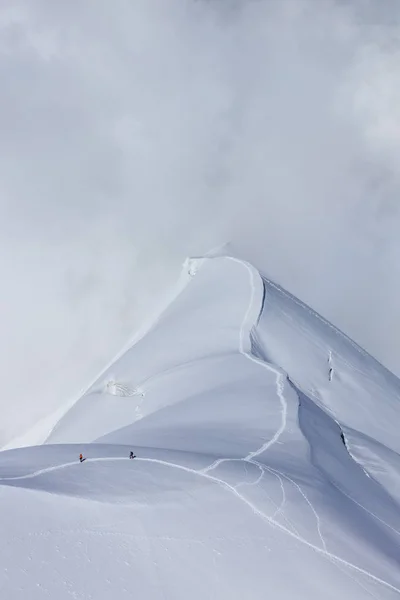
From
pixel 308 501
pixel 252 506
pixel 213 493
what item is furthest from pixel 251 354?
pixel 252 506

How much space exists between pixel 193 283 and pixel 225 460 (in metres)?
21.8

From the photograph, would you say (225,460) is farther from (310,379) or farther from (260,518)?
(310,379)

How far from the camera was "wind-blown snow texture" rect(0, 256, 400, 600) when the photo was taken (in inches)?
395

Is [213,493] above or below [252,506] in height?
above

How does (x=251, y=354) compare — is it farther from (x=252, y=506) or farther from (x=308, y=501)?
(x=252, y=506)

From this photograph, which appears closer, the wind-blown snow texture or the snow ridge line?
the wind-blown snow texture

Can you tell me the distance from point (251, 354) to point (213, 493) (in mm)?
12467

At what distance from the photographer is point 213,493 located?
12.6 metres

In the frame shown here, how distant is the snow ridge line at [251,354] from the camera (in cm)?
1584

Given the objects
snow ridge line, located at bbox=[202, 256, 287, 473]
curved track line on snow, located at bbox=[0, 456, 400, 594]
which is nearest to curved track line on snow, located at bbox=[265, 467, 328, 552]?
curved track line on snow, located at bbox=[0, 456, 400, 594]

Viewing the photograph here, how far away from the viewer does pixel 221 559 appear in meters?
10.7

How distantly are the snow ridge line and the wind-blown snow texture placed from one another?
0.25 ft

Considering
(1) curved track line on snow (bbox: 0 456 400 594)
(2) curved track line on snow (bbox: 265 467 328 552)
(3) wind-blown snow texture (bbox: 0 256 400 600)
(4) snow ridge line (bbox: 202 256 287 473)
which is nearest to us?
(3) wind-blown snow texture (bbox: 0 256 400 600)

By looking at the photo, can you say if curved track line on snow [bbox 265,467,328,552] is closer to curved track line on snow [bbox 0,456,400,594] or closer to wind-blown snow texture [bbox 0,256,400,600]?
wind-blown snow texture [bbox 0,256,400,600]
